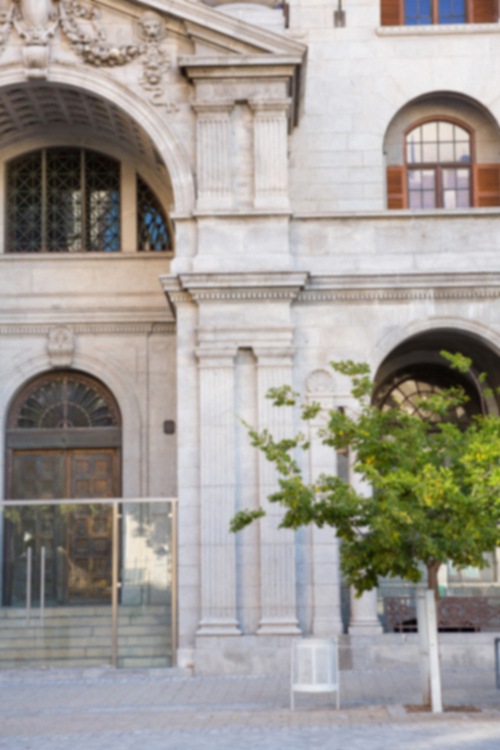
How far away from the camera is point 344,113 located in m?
21.6

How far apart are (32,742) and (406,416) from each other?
6.18 meters

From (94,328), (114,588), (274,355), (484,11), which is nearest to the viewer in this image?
(114,588)

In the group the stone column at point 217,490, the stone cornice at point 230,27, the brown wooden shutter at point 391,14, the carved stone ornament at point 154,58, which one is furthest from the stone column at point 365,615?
the brown wooden shutter at point 391,14

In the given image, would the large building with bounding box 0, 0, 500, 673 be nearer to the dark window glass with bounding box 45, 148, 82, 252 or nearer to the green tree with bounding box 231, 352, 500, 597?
the dark window glass with bounding box 45, 148, 82, 252

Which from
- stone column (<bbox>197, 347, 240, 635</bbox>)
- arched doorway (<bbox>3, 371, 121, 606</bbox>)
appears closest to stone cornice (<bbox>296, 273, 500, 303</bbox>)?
stone column (<bbox>197, 347, 240, 635</bbox>)

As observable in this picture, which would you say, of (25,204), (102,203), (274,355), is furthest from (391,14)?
(25,204)

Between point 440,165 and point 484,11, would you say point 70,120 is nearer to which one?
point 440,165

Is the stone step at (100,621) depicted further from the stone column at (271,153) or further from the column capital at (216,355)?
the stone column at (271,153)

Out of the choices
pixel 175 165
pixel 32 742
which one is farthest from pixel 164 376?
pixel 32 742

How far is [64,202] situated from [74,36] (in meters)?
4.53

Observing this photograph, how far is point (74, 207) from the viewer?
2261 centimetres

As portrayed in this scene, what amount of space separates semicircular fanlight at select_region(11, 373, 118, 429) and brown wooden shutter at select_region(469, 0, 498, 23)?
11594 mm

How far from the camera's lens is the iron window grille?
2261 cm

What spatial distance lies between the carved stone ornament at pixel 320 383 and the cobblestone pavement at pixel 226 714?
16.1 feet
